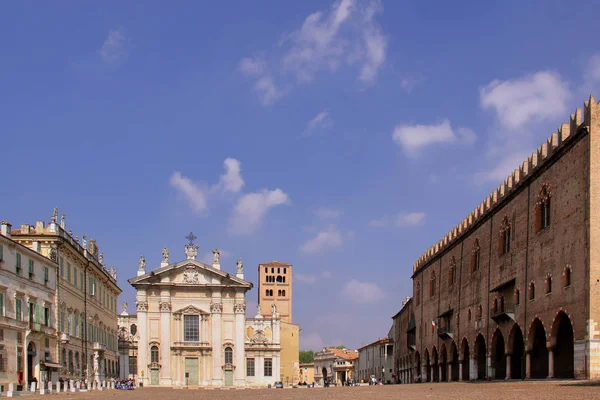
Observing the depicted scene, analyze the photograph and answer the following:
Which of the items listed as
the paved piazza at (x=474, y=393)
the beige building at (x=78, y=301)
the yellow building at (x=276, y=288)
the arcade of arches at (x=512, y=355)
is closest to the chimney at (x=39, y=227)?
the beige building at (x=78, y=301)

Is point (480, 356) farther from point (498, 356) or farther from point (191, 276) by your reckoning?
point (191, 276)

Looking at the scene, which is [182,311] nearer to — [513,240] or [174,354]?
[174,354]

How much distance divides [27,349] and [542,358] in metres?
26.7

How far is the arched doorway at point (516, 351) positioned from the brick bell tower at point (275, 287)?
236 ft

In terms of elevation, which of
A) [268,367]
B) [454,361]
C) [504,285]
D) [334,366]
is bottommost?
[334,366]

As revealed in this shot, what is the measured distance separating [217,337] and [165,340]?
4.82m

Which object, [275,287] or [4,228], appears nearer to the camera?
[4,228]

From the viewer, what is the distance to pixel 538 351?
124 feet

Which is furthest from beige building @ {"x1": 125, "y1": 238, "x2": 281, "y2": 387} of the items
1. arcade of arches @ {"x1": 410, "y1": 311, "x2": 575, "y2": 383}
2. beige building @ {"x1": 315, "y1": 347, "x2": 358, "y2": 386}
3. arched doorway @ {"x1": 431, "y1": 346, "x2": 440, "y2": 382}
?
beige building @ {"x1": 315, "y1": 347, "x2": 358, "y2": 386}

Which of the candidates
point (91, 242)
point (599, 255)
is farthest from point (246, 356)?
point (599, 255)

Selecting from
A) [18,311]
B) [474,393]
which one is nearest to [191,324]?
[18,311]

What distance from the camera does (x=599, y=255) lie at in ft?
98.2

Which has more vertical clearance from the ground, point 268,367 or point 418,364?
point 418,364

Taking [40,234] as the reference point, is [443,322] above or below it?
below
